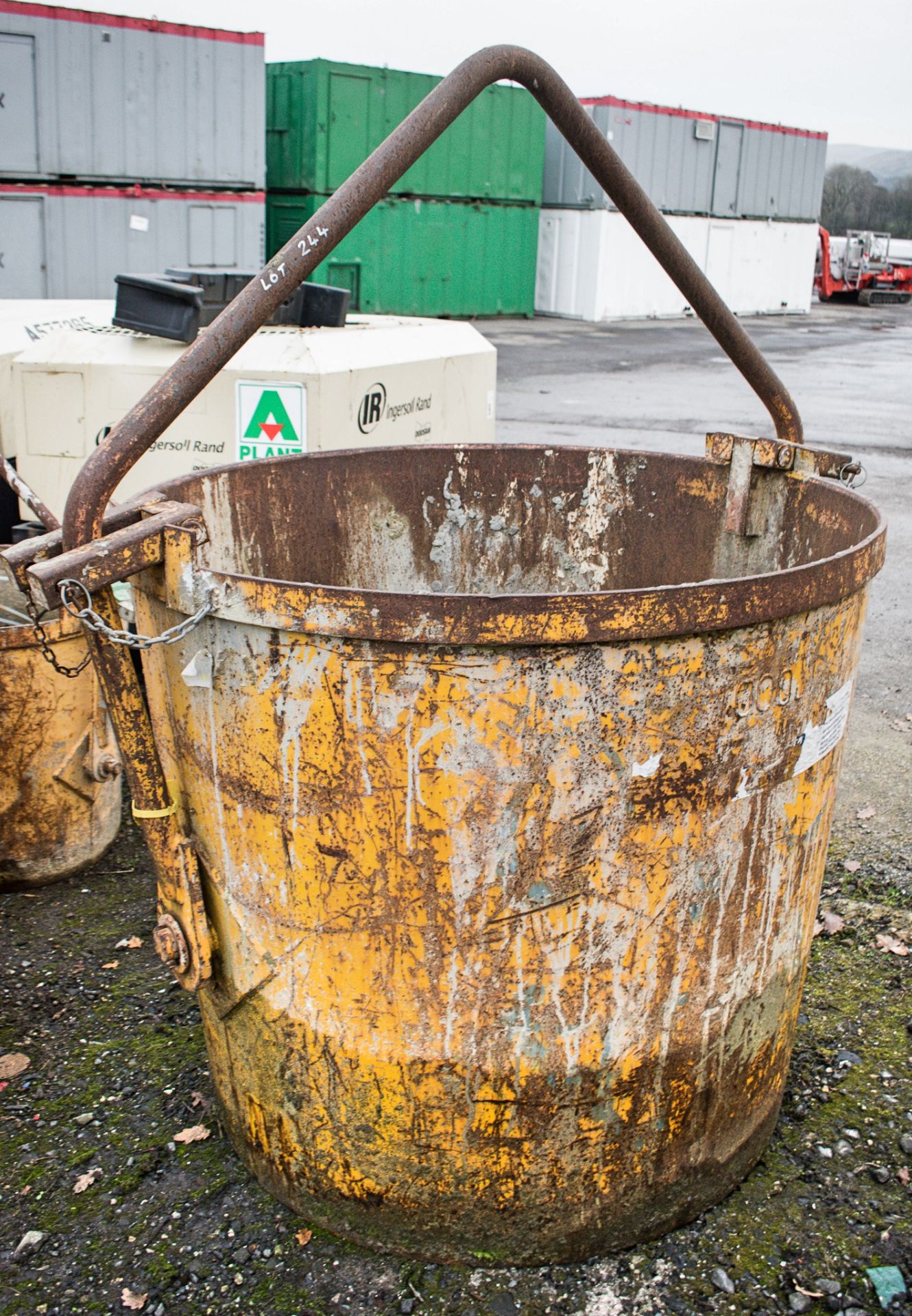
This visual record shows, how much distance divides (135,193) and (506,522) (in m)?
9.58

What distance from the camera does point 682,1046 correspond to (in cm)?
190

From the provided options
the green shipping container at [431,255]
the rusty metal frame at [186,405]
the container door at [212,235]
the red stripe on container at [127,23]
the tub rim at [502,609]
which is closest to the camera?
the tub rim at [502,609]

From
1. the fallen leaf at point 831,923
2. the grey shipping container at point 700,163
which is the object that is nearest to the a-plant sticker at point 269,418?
the fallen leaf at point 831,923

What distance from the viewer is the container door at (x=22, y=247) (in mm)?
10094

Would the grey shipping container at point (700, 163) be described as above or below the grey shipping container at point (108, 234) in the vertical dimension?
above

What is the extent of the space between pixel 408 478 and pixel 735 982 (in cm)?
139

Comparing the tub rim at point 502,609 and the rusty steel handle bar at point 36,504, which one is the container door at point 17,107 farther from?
the tub rim at point 502,609

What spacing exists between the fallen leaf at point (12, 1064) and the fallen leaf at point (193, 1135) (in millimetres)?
439

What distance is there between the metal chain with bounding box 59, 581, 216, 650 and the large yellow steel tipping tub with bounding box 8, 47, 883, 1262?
16 millimetres

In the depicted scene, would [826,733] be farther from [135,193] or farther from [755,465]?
[135,193]

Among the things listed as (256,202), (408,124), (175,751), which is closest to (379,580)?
(175,751)

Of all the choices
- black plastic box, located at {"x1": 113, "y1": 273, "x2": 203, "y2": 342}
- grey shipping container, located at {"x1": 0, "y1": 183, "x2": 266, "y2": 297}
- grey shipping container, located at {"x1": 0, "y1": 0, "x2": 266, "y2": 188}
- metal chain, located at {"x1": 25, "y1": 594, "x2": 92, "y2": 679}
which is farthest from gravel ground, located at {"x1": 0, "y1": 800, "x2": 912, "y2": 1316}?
grey shipping container, located at {"x1": 0, "y1": 0, "x2": 266, "y2": 188}

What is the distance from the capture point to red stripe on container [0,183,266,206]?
10250 mm

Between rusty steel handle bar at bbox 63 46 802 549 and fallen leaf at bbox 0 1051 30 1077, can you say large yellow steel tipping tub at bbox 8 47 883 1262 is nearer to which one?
rusty steel handle bar at bbox 63 46 802 549
